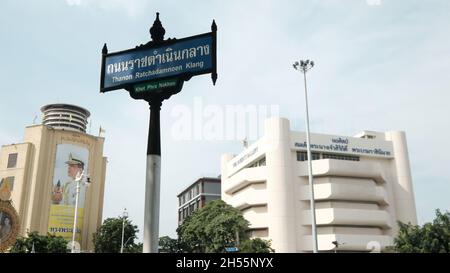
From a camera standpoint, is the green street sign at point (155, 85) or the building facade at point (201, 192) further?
the building facade at point (201, 192)

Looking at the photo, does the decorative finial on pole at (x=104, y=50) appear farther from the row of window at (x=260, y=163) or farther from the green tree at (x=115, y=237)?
the green tree at (x=115, y=237)

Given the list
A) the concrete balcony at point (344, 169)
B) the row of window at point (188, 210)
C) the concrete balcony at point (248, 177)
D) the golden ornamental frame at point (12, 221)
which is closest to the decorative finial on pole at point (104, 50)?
the golden ornamental frame at point (12, 221)

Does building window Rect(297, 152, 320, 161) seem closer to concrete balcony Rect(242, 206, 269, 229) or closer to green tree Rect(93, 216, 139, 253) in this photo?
concrete balcony Rect(242, 206, 269, 229)

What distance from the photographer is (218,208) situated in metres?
66.4

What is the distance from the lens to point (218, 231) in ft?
200

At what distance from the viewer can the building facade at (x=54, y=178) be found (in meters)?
83.4

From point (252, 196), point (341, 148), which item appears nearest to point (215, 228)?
point (252, 196)

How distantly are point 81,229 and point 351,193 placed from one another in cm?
5472

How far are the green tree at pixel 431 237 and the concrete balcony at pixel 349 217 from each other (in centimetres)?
1422

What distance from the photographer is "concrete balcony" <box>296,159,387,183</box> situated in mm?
66562

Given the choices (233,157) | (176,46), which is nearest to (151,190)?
(176,46)

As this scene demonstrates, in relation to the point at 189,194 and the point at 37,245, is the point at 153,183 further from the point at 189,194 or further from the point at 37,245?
the point at 189,194

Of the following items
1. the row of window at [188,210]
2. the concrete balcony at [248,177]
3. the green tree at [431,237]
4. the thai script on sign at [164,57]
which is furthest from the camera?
the row of window at [188,210]

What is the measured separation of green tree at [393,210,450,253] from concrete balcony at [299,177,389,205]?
1589 centimetres
